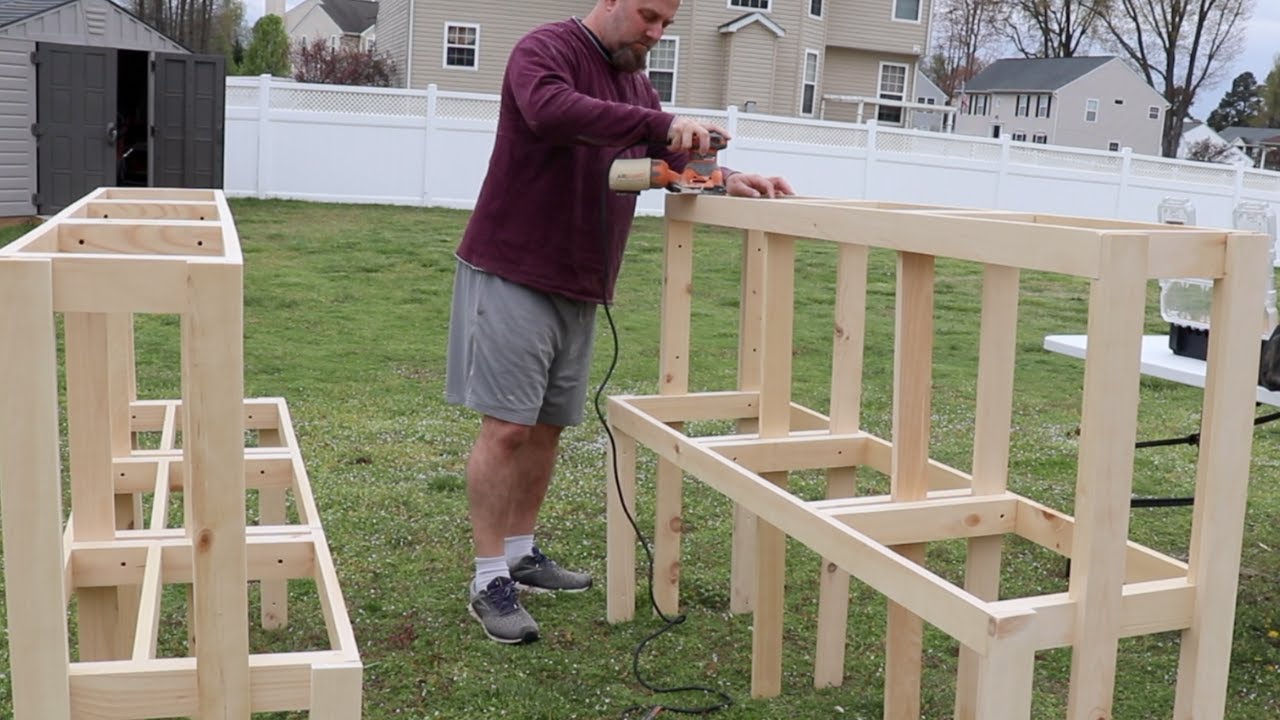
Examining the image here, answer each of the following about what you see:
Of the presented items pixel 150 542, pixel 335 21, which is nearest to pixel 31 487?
pixel 150 542

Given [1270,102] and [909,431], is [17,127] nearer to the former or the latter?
[909,431]

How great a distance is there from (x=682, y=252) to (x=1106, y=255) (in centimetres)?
194

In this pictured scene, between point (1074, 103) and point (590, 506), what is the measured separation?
49.8 m

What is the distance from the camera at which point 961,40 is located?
5609cm

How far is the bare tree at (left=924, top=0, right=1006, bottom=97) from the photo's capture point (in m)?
53.8

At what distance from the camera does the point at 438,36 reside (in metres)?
25.7

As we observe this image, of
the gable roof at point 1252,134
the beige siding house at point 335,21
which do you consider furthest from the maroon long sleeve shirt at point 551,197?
the gable roof at point 1252,134

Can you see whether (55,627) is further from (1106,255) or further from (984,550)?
(984,550)

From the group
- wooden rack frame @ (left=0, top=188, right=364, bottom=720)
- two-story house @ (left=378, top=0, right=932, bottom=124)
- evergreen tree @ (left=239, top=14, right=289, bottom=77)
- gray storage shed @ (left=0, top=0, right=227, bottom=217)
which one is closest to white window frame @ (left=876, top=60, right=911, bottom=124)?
two-story house @ (left=378, top=0, right=932, bottom=124)

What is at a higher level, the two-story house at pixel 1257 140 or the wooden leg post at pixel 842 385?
the two-story house at pixel 1257 140

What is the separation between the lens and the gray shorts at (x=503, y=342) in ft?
12.3

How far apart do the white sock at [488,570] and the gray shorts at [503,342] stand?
455 mm

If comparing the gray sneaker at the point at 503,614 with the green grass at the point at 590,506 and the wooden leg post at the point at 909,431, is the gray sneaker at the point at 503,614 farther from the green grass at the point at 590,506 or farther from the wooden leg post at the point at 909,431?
the wooden leg post at the point at 909,431

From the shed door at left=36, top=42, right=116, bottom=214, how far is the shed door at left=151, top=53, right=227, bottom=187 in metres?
0.58
